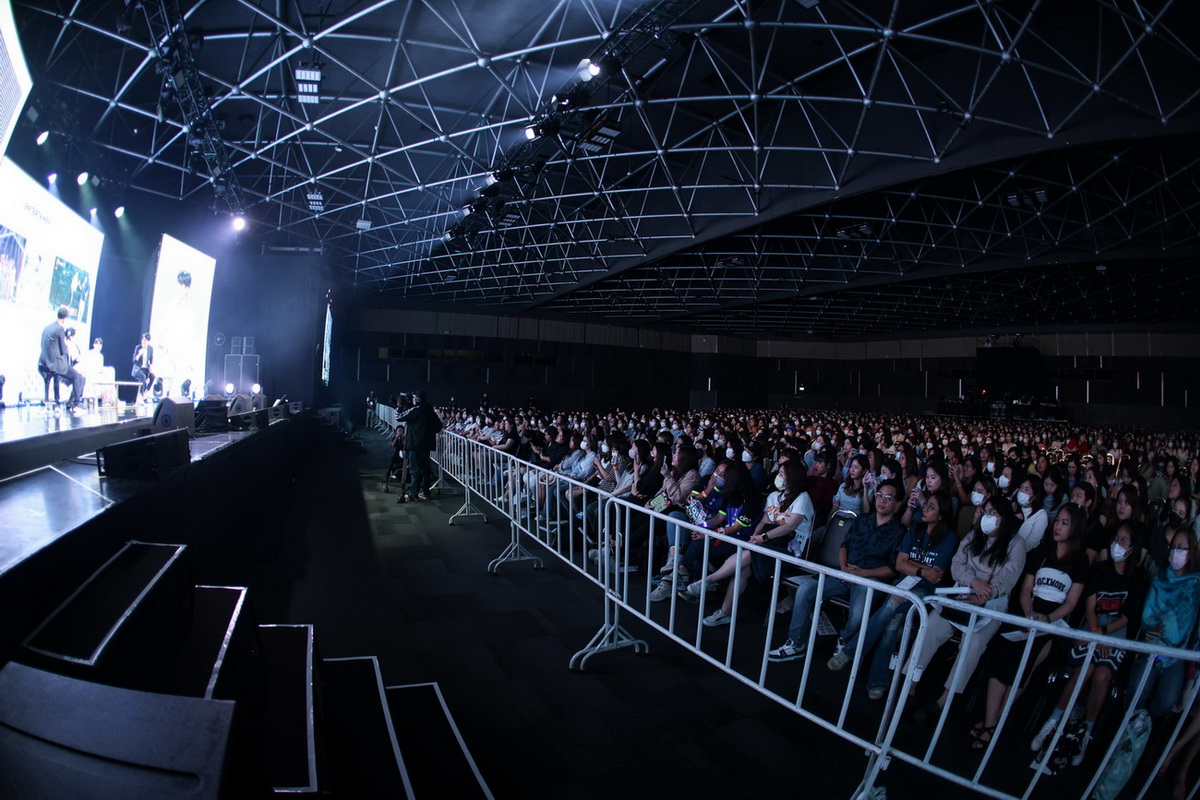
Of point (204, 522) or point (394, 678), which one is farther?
point (204, 522)

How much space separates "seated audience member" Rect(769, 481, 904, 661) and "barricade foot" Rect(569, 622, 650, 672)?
98 centimetres

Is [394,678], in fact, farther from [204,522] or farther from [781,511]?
[781,511]

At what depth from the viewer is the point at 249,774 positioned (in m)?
1.04

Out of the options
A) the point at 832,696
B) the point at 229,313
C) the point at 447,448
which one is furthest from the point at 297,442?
the point at 832,696

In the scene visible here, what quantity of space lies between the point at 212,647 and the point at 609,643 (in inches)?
107

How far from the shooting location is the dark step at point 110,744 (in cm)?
95

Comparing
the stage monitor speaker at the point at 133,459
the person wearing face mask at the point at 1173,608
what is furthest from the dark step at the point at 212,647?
the person wearing face mask at the point at 1173,608

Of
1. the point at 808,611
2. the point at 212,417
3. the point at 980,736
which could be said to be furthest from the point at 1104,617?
the point at 212,417

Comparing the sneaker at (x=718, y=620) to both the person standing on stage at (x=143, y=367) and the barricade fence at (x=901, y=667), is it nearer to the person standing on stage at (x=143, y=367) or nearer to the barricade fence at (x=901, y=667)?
the barricade fence at (x=901, y=667)


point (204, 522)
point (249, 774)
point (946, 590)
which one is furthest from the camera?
point (204, 522)

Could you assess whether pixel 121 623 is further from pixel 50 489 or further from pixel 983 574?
pixel 983 574

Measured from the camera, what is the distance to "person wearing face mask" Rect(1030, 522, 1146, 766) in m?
3.29

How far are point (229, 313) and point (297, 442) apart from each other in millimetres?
8260

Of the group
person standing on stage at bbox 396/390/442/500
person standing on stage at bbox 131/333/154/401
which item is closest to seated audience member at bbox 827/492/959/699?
person standing on stage at bbox 396/390/442/500
